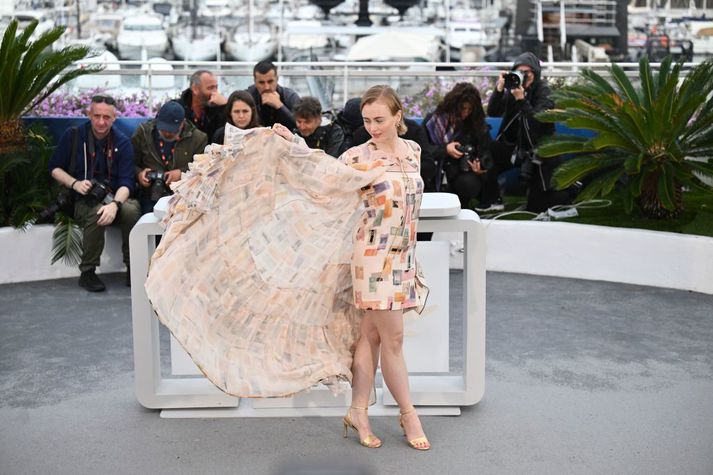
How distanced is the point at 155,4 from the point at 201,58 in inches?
191

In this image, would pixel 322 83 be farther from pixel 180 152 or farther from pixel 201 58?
pixel 201 58

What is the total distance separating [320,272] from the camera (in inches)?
234

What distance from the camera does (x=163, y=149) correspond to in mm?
9805

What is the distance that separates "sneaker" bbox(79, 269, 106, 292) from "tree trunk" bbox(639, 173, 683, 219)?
4.81 meters

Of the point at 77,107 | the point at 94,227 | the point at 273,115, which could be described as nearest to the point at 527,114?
the point at 273,115

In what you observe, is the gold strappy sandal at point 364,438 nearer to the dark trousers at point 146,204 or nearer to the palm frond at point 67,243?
the dark trousers at point 146,204

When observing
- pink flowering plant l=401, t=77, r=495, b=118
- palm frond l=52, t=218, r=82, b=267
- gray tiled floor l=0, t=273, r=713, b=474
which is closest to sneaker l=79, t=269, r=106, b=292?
palm frond l=52, t=218, r=82, b=267

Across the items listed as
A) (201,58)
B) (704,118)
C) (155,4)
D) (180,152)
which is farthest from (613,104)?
(155,4)

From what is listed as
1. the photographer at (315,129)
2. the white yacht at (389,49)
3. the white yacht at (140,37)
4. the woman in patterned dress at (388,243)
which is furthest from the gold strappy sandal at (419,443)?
the white yacht at (140,37)

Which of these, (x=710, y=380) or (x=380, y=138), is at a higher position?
(x=380, y=138)

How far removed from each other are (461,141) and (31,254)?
12.7ft

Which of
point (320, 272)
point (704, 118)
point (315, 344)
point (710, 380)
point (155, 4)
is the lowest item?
point (710, 380)

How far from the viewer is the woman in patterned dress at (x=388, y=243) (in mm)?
5641

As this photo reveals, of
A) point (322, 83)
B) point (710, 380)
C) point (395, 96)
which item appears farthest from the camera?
point (322, 83)
